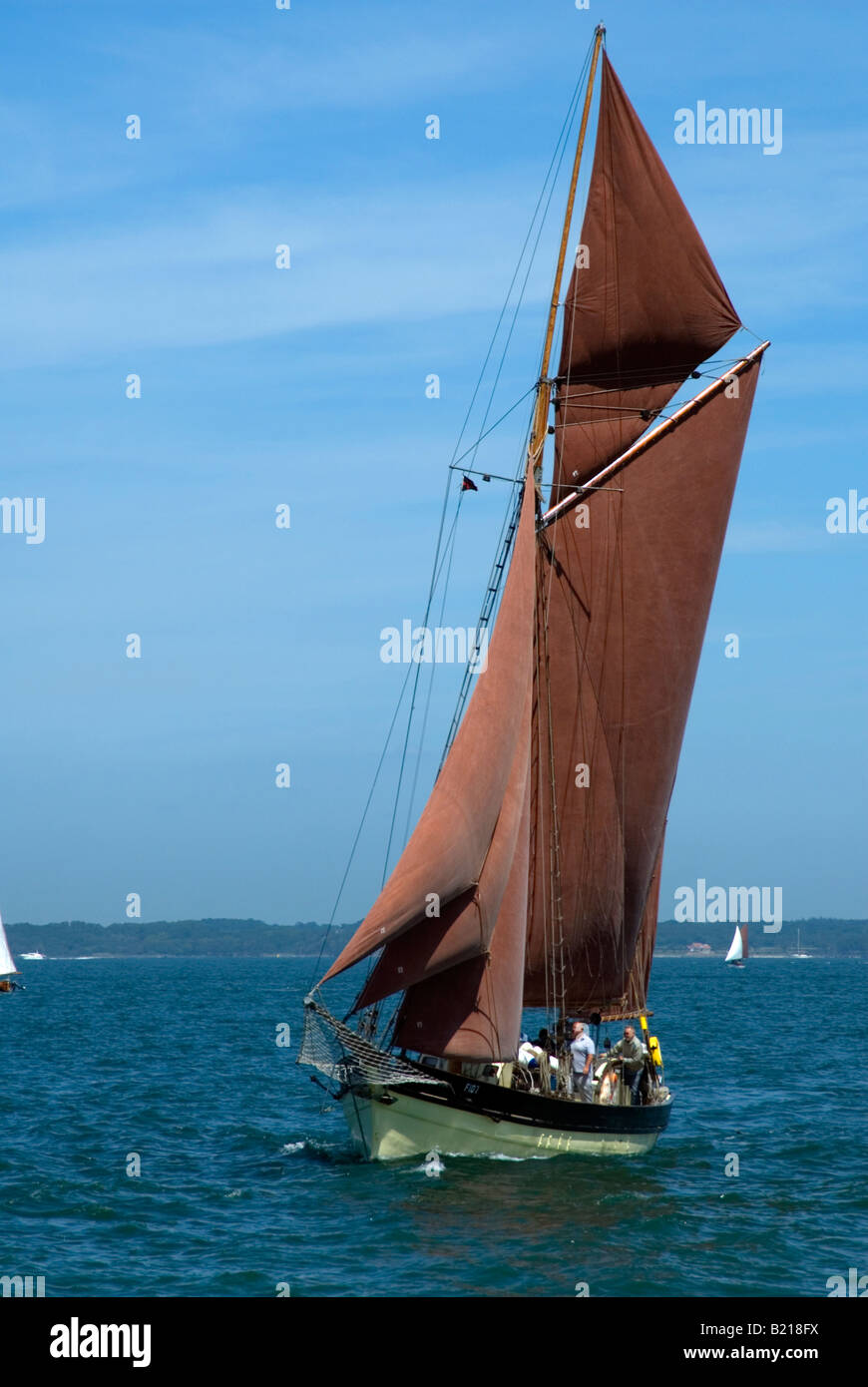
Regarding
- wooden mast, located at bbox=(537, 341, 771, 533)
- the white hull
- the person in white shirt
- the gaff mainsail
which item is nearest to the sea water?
the white hull

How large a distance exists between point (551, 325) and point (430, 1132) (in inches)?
564

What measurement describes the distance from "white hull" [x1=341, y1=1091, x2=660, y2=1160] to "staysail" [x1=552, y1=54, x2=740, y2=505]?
36.6ft

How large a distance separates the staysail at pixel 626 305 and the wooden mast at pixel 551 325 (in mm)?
347

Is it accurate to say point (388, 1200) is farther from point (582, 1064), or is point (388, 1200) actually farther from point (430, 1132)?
point (582, 1064)

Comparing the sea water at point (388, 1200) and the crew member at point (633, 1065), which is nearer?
the sea water at point (388, 1200)

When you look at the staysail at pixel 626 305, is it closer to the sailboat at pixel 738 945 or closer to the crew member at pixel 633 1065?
the crew member at pixel 633 1065

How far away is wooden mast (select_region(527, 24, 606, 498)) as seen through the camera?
29.1 metres

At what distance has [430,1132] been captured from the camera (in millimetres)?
26000

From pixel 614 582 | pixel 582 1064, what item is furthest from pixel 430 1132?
pixel 614 582

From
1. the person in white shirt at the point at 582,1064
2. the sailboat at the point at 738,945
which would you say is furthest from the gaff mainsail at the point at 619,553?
the sailboat at the point at 738,945

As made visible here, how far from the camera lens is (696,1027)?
2680 inches

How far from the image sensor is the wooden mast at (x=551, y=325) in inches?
1145

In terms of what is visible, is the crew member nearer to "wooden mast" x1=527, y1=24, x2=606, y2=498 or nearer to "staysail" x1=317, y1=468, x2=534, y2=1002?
"staysail" x1=317, y1=468, x2=534, y2=1002
